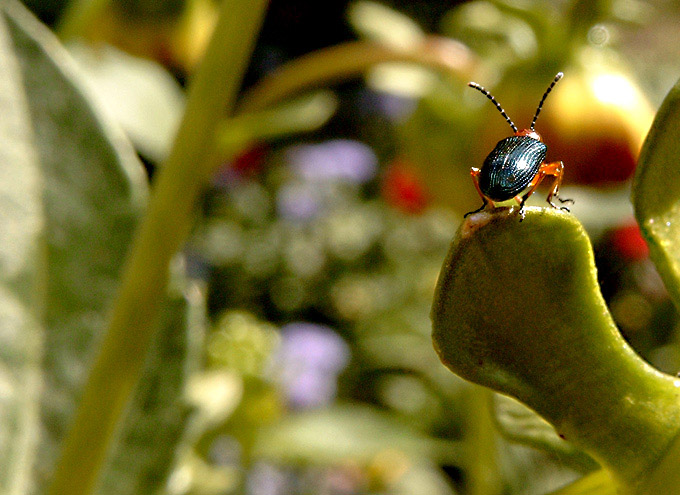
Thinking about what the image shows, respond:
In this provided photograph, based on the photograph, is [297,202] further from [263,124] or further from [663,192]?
[663,192]

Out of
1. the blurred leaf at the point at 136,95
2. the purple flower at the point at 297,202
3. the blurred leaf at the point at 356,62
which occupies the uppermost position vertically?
the blurred leaf at the point at 356,62

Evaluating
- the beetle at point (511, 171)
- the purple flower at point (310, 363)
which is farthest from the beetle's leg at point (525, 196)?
the purple flower at point (310, 363)

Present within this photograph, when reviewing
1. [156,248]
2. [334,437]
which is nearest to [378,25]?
[334,437]

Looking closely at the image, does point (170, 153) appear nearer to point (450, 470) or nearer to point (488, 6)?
point (488, 6)

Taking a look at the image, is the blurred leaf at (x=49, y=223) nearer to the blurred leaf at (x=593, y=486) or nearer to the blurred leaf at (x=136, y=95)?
the blurred leaf at (x=593, y=486)

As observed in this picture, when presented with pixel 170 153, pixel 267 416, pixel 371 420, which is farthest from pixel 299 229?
pixel 170 153
